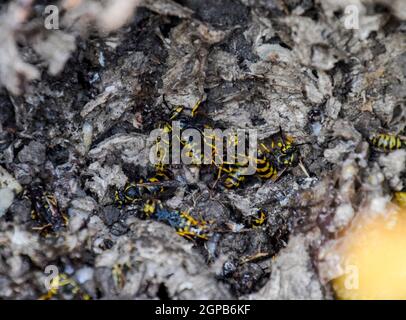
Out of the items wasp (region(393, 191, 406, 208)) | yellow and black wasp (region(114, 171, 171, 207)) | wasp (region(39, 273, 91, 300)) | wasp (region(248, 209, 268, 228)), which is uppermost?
yellow and black wasp (region(114, 171, 171, 207))

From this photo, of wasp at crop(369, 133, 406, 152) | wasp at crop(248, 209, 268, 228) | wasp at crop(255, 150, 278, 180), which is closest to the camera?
wasp at crop(369, 133, 406, 152)

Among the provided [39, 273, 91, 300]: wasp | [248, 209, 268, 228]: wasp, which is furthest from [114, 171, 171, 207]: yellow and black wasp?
[39, 273, 91, 300]: wasp

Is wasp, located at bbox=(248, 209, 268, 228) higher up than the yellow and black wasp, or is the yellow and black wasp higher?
the yellow and black wasp

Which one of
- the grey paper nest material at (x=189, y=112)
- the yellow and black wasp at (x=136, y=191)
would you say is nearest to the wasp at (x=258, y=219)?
the grey paper nest material at (x=189, y=112)

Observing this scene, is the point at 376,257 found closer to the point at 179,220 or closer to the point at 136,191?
the point at 179,220

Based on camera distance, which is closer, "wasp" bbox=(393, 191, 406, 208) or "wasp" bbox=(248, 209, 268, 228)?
"wasp" bbox=(393, 191, 406, 208)

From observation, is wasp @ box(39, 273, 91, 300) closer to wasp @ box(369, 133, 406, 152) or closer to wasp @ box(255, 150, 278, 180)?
wasp @ box(255, 150, 278, 180)
